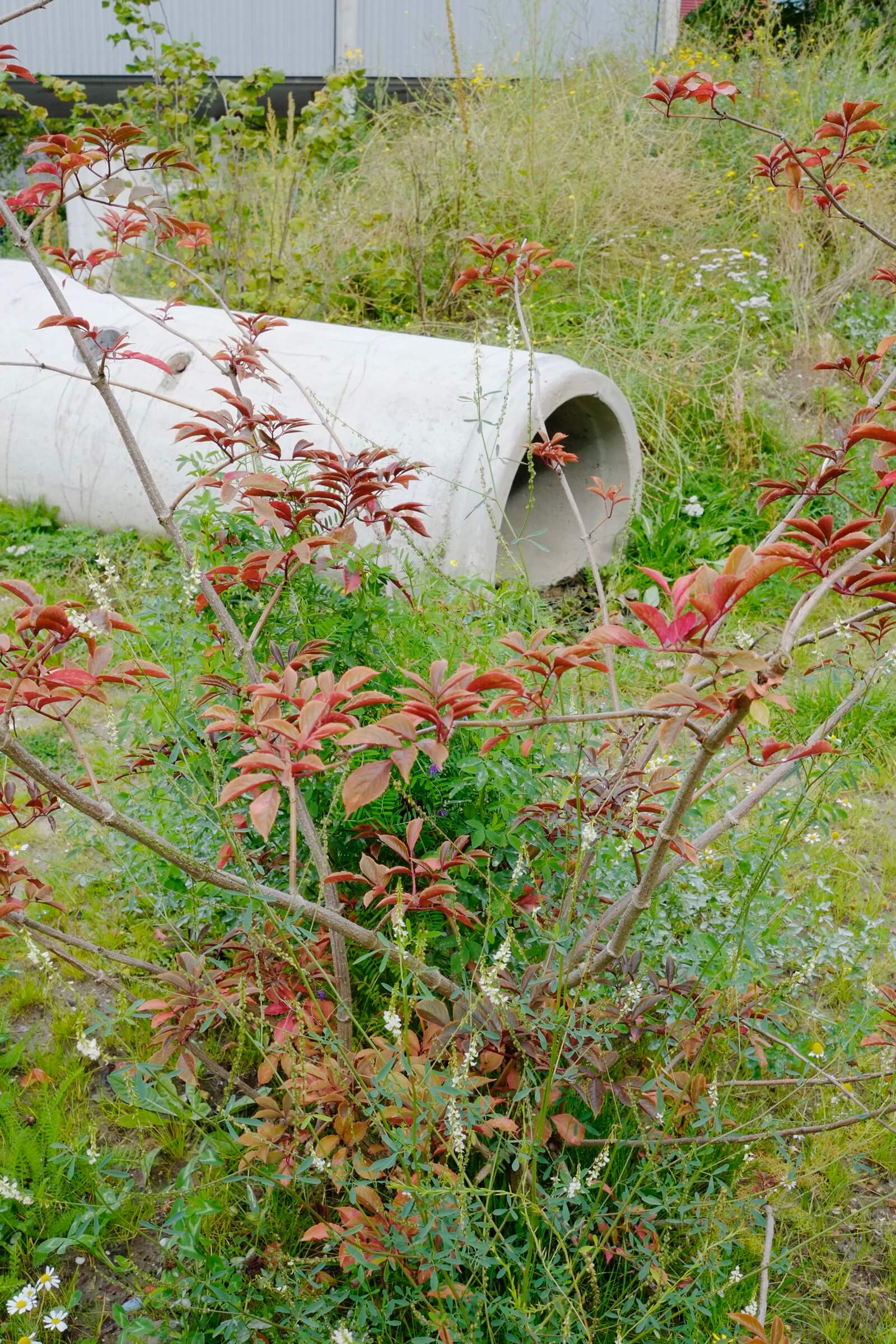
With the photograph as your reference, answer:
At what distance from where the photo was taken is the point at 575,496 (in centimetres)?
448

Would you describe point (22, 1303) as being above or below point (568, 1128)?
below

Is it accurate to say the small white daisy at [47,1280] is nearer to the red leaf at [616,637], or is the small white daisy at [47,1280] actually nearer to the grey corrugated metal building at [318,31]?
the red leaf at [616,637]

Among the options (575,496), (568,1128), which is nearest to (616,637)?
(568,1128)

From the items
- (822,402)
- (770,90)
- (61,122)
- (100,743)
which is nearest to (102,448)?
(100,743)

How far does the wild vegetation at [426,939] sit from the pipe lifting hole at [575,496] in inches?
43.7

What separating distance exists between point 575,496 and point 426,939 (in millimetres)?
3121

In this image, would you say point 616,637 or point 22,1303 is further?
point 22,1303

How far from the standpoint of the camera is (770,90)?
25.3 feet

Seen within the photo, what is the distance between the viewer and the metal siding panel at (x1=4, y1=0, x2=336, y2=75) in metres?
11.2

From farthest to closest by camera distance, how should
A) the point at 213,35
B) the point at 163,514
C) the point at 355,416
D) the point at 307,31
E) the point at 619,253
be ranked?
the point at 307,31, the point at 213,35, the point at 619,253, the point at 355,416, the point at 163,514

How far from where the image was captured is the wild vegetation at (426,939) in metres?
1.33

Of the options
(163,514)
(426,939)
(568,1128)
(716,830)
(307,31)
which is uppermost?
(307,31)

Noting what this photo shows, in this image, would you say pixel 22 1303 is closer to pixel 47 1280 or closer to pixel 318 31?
pixel 47 1280

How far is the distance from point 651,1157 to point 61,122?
848 cm
